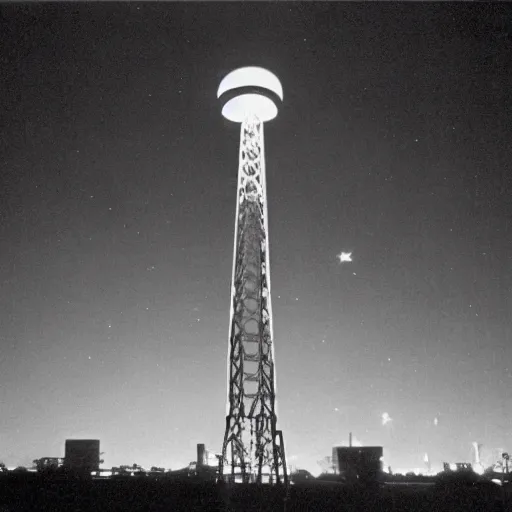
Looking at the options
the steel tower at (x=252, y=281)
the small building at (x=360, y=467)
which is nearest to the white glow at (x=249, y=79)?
the steel tower at (x=252, y=281)

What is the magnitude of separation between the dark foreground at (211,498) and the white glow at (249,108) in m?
20.3

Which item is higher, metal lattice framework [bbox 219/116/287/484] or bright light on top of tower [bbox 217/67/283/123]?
bright light on top of tower [bbox 217/67/283/123]

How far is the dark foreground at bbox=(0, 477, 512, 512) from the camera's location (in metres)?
14.5

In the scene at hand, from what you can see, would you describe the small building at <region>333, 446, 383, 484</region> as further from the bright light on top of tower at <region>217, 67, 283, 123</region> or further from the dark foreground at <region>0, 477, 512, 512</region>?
the bright light on top of tower at <region>217, 67, 283, 123</region>

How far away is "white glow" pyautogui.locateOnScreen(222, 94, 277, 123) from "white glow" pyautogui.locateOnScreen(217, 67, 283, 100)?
62 cm

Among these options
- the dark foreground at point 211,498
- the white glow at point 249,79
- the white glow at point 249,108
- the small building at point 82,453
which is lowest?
the dark foreground at point 211,498

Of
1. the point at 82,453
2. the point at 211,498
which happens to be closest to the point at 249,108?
the point at 82,453

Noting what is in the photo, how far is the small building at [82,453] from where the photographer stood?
29328 millimetres

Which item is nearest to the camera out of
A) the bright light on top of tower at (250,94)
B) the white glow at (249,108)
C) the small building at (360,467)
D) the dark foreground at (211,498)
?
the dark foreground at (211,498)

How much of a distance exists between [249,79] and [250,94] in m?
0.82

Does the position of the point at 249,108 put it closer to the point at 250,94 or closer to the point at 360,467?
the point at 250,94

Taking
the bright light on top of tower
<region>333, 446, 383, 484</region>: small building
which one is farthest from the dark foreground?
the bright light on top of tower

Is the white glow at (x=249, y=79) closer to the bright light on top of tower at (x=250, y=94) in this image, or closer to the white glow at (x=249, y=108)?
the bright light on top of tower at (x=250, y=94)

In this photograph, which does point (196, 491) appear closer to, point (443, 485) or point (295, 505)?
point (295, 505)
